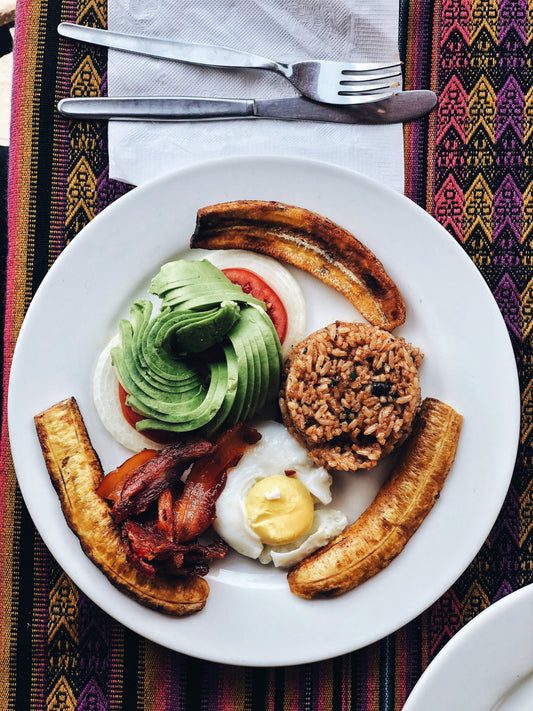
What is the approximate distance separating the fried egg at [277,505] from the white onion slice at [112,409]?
0.35 m

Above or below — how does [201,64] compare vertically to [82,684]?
above

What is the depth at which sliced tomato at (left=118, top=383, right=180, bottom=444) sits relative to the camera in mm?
2486

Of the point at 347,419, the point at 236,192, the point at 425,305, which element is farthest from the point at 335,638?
the point at 236,192

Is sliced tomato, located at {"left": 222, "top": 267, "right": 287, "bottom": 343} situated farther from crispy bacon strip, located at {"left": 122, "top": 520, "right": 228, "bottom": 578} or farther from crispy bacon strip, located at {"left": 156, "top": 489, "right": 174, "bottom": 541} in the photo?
crispy bacon strip, located at {"left": 122, "top": 520, "right": 228, "bottom": 578}

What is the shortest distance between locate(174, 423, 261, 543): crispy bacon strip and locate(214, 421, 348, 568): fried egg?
0.03 m

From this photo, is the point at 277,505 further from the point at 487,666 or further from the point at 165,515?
the point at 487,666

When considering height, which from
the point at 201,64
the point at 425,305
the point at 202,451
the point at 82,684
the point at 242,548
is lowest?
the point at 82,684

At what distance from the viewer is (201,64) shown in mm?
2668

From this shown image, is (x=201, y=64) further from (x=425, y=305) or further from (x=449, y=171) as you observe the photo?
(x=425, y=305)

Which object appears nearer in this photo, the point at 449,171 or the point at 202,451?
the point at 202,451

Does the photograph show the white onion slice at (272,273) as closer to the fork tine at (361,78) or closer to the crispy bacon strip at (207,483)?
the crispy bacon strip at (207,483)

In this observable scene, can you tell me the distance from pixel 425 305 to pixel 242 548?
1.10 m

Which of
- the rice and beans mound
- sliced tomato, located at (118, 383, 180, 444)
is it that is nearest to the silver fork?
the rice and beans mound

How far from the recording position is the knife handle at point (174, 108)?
104 inches
